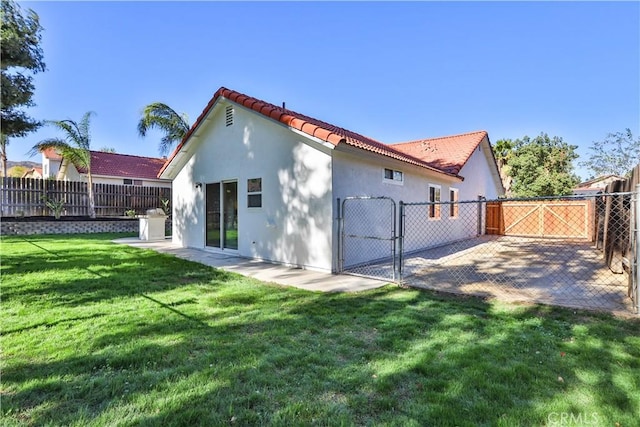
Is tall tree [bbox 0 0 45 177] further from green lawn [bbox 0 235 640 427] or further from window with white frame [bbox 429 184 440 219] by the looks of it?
window with white frame [bbox 429 184 440 219]

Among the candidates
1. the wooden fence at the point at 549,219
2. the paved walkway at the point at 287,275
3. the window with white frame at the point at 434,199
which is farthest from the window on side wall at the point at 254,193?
the wooden fence at the point at 549,219

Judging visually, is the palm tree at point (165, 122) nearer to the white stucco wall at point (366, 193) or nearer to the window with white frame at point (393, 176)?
the window with white frame at point (393, 176)

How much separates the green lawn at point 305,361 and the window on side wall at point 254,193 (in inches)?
155

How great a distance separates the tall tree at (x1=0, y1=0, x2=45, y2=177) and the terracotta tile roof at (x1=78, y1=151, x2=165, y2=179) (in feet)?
42.8

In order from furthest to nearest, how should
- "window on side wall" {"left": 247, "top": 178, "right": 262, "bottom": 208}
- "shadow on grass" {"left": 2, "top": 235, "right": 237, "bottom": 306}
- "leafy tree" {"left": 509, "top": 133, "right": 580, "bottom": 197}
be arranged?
"leafy tree" {"left": 509, "top": 133, "right": 580, "bottom": 197}, "window on side wall" {"left": 247, "top": 178, "right": 262, "bottom": 208}, "shadow on grass" {"left": 2, "top": 235, "right": 237, "bottom": 306}

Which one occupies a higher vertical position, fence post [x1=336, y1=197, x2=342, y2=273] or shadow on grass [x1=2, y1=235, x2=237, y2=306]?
fence post [x1=336, y1=197, x2=342, y2=273]

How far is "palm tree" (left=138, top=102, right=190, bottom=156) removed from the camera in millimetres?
17625

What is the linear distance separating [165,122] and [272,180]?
42.0 feet

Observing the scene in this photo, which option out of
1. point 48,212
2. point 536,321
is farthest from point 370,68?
point 48,212

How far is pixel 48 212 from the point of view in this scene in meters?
16.2

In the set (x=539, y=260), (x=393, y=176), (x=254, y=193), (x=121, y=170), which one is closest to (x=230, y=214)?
(x=254, y=193)

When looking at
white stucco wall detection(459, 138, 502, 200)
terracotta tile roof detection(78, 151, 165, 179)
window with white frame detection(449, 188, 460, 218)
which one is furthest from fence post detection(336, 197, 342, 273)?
terracotta tile roof detection(78, 151, 165, 179)

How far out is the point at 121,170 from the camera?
24688 millimetres

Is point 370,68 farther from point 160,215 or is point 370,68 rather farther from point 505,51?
point 160,215
